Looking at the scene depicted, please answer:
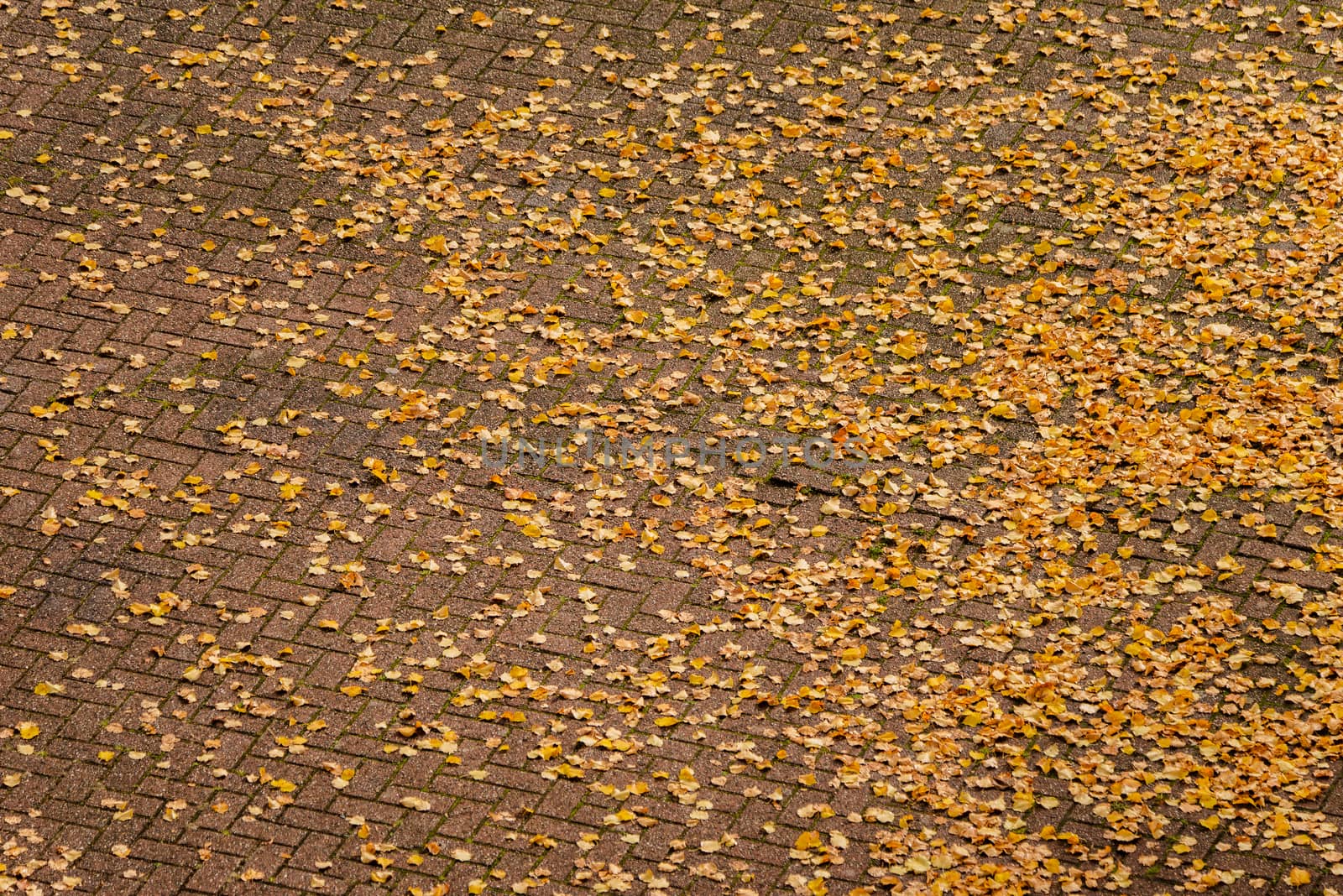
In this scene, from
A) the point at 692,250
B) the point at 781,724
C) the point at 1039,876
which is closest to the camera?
the point at 1039,876

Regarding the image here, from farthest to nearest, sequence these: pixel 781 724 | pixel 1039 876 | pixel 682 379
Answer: pixel 682 379
pixel 781 724
pixel 1039 876

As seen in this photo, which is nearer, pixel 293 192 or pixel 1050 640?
pixel 1050 640

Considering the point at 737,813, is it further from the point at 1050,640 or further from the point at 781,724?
the point at 1050,640

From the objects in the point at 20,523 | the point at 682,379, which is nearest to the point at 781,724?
the point at 682,379

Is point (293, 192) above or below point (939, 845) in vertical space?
above

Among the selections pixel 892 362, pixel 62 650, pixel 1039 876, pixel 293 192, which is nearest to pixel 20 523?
pixel 62 650

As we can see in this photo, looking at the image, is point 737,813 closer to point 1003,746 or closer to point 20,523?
point 1003,746
